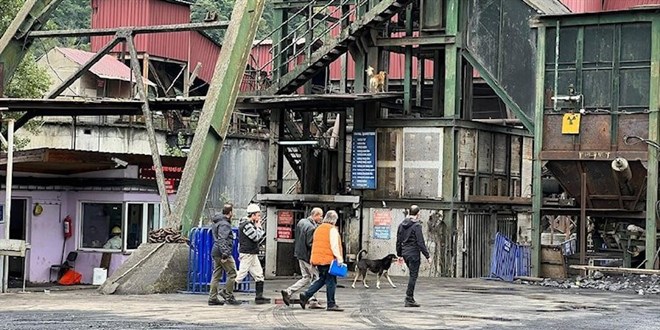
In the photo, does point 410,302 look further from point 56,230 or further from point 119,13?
point 119,13

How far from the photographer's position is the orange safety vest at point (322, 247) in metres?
20.0

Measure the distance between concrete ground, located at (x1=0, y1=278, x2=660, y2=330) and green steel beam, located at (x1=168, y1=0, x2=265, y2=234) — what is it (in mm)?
2386

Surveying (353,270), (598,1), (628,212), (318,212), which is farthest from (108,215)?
(598,1)

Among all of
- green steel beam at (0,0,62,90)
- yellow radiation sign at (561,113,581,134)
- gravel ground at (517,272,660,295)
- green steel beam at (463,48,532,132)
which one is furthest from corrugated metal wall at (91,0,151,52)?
gravel ground at (517,272,660,295)

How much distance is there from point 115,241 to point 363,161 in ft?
27.7

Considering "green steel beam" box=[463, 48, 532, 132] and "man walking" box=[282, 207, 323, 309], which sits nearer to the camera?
"man walking" box=[282, 207, 323, 309]

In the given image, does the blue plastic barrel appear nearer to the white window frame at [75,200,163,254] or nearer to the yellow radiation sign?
the white window frame at [75,200,163,254]

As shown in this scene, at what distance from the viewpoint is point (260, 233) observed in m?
21.5

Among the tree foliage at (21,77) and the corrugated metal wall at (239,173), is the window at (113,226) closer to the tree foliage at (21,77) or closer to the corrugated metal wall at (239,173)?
the tree foliage at (21,77)

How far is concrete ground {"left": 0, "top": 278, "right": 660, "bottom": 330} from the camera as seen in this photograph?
17.7 meters

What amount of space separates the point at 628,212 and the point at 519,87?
4907 mm

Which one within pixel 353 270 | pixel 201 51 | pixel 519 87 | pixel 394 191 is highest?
pixel 201 51

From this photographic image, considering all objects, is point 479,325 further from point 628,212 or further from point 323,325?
point 628,212

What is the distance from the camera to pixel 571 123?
30.5 meters
